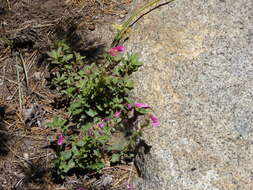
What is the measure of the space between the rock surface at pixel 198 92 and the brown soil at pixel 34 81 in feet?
1.48

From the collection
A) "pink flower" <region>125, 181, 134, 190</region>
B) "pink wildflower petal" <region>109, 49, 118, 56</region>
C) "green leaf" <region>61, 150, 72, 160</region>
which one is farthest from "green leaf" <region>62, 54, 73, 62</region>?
"pink flower" <region>125, 181, 134, 190</region>

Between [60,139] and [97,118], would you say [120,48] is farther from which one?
[60,139]

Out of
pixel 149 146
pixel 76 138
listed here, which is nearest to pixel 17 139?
pixel 76 138

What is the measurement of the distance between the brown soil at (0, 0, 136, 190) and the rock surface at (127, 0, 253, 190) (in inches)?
17.7

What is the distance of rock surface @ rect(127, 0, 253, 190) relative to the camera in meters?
2.54

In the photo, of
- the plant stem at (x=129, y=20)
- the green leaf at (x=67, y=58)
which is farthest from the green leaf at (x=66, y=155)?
the plant stem at (x=129, y=20)

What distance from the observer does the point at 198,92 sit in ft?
9.12

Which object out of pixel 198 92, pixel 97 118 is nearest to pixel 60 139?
pixel 97 118

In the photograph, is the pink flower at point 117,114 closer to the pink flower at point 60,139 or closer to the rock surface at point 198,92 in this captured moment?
the rock surface at point 198,92

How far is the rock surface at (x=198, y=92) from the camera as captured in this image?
2.54 meters

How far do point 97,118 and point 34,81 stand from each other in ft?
2.50

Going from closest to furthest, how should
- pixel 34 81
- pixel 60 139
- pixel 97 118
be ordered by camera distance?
pixel 60 139 < pixel 97 118 < pixel 34 81

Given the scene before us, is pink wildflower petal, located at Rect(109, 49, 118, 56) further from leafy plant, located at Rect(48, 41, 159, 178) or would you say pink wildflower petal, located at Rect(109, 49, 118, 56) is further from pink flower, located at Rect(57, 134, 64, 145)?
pink flower, located at Rect(57, 134, 64, 145)

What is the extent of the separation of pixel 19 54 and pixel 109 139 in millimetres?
1232
